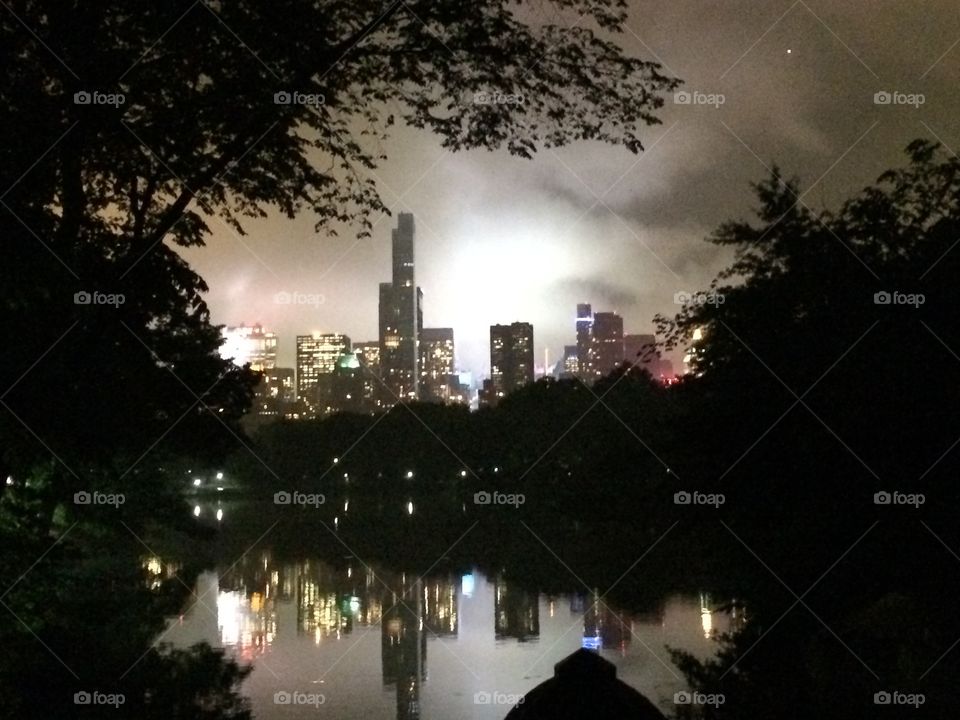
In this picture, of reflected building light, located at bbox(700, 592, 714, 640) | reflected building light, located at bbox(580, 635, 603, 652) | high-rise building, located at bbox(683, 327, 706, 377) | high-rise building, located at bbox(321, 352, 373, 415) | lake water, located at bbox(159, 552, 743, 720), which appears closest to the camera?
lake water, located at bbox(159, 552, 743, 720)

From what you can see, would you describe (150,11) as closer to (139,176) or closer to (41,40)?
(41,40)

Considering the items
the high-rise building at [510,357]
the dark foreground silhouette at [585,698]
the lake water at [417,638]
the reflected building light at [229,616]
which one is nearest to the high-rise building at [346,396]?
the high-rise building at [510,357]

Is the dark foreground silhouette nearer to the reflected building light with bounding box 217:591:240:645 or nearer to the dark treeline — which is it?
the dark treeline

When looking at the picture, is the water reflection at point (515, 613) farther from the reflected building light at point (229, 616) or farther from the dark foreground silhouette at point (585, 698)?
the dark foreground silhouette at point (585, 698)

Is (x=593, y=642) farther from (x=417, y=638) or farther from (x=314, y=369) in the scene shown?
(x=314, y=369)

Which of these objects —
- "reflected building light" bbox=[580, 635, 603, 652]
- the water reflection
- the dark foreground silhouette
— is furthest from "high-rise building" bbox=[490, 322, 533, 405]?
the dark foreground silhouette

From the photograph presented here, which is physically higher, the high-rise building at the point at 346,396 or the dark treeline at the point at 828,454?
the high-rise building at the point at 346,396
